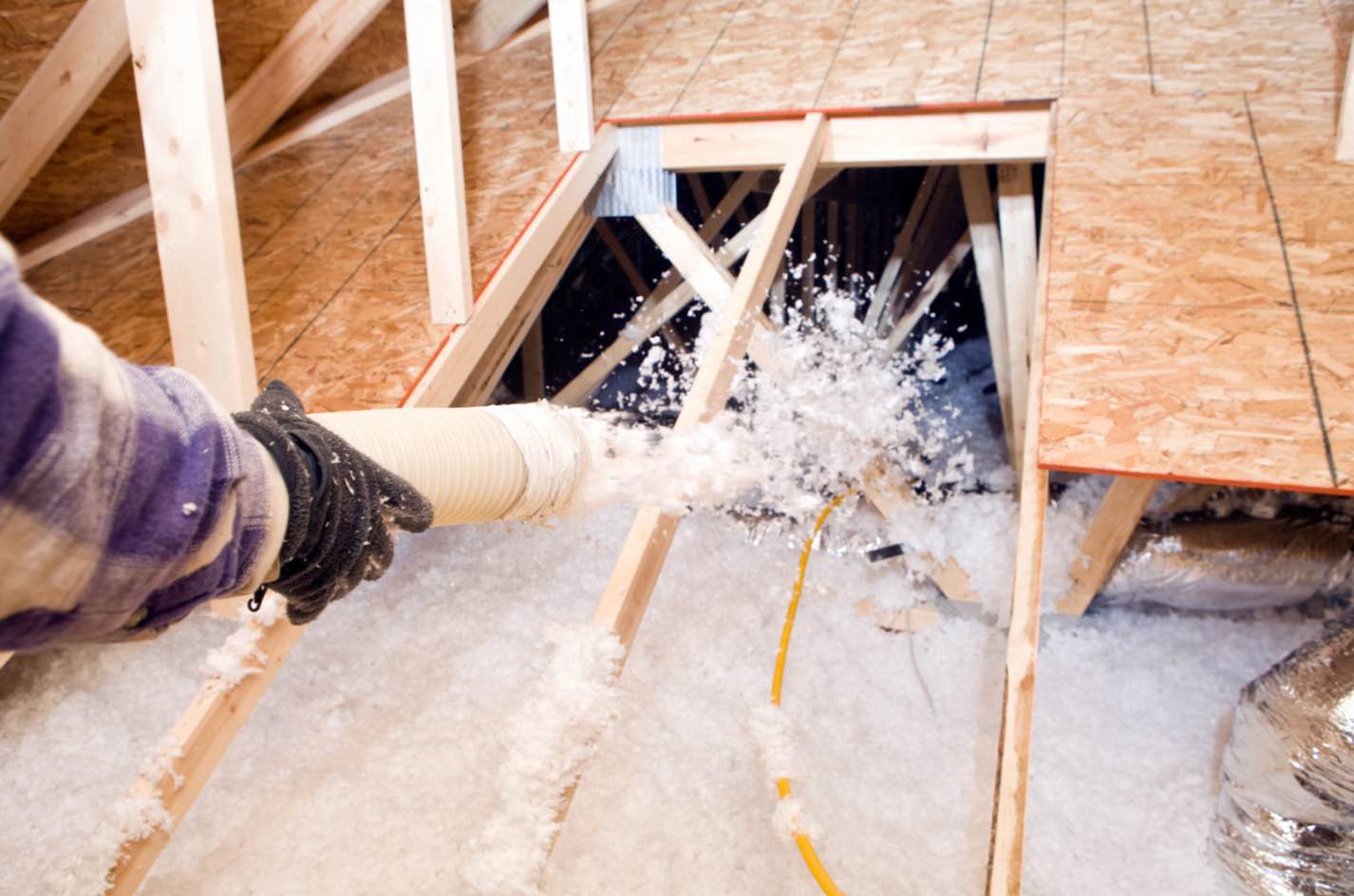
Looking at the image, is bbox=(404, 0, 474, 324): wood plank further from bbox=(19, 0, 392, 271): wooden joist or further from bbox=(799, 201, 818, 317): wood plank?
bbox=(799, 201, 818, 317): wood plank

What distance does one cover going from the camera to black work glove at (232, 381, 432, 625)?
70 centimetres

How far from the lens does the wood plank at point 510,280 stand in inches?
73.5

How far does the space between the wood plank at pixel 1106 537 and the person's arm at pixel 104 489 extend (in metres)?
1.82

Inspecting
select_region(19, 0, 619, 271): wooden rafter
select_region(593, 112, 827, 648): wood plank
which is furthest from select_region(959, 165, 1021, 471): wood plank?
select_region(19, 0, 619, 271): wooden rafter

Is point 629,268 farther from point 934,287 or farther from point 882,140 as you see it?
point 882,140

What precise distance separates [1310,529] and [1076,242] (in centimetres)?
103

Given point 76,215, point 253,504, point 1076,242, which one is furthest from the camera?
point 76,215

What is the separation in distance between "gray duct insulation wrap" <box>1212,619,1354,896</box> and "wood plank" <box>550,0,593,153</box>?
2056mm

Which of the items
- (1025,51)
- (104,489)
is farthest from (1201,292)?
(104,489)

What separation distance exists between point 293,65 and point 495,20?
752mm

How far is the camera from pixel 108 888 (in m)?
1.24

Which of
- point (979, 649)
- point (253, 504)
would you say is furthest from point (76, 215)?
point (979, 649)

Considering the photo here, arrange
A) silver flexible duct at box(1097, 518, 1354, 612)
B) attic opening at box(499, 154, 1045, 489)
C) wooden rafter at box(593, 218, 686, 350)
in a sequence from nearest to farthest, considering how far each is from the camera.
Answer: silver flexible duct at box(1097, 518, 1354, 612) < attic opening at box(499, 154, 1045, 489) < wooden rafter at box(593, 218, 686, 350)

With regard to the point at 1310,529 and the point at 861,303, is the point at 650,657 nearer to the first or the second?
the point at 1310,529
